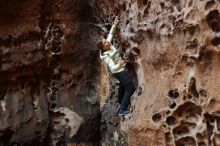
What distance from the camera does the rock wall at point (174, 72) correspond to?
4.02m

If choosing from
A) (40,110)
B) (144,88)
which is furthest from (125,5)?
(40,110)

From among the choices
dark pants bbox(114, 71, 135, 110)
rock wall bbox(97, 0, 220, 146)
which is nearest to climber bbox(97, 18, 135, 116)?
dark pants bbox(114, 71, 135, 110)

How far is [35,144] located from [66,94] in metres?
0.88

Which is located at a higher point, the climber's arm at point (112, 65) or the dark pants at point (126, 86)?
the climber's arm at point (112, 65)

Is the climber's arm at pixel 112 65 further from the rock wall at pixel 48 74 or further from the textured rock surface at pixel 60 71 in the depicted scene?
the rock wall at pixel 48 74

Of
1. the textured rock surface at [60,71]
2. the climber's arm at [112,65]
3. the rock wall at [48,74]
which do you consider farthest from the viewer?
the rock wall at [48,74]

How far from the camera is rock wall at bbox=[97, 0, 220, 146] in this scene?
4023 mm

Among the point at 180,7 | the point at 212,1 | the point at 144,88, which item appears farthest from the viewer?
the point at 144,88

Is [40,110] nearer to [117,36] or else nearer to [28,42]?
[28,42]

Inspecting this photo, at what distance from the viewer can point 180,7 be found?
173 inches

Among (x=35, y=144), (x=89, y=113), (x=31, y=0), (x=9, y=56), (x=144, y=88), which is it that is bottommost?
(x=35, y=144)

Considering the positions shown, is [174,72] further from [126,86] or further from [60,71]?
[60,71]

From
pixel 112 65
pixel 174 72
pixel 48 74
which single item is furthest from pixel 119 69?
pixel 48 74

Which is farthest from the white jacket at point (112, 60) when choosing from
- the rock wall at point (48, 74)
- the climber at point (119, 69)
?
the rock wall at point (48, 74)
